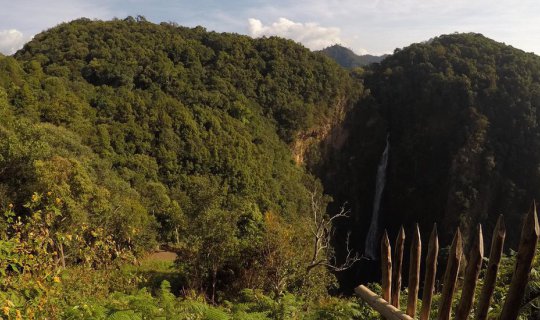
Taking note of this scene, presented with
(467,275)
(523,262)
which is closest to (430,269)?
(467,275)

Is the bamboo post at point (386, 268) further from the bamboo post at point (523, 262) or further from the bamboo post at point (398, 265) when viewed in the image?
the bamboo post at point (523, 262)

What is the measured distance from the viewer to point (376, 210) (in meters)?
44.7

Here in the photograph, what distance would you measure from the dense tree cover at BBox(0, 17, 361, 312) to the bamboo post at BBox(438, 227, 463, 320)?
337cm

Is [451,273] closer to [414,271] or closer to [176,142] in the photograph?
[414,271]

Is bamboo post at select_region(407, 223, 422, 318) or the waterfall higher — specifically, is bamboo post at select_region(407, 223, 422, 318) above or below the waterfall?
above

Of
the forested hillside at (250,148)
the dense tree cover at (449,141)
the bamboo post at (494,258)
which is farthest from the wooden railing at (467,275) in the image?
the dense tree cover at (449,141)

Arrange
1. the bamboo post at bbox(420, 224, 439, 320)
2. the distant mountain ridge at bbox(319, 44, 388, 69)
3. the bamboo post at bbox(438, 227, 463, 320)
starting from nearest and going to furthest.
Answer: the bamboo post at bbox(438, 227, 463, 320)
the bamboo post at bbox(420, 224, 439, 320)
the distant mountain ridge at bbox(319, 44, 388, 69)

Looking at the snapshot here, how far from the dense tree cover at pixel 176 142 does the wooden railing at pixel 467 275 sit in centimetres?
312

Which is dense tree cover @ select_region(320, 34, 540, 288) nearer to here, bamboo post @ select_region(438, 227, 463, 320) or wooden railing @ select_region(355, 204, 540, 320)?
wooden railing @ select_region(355, 204, 540, 320)

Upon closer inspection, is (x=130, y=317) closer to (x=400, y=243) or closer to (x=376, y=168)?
(x=400, y=243)

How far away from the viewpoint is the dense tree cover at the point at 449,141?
39.0 meters

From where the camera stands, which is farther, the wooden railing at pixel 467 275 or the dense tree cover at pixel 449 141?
the dense tree cover at pixel 449 141

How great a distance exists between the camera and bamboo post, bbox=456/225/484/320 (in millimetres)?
2521

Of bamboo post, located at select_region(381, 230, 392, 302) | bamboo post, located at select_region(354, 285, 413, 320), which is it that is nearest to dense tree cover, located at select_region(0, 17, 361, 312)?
bamboo post, located at select_region(354, 285, 413, 320)
